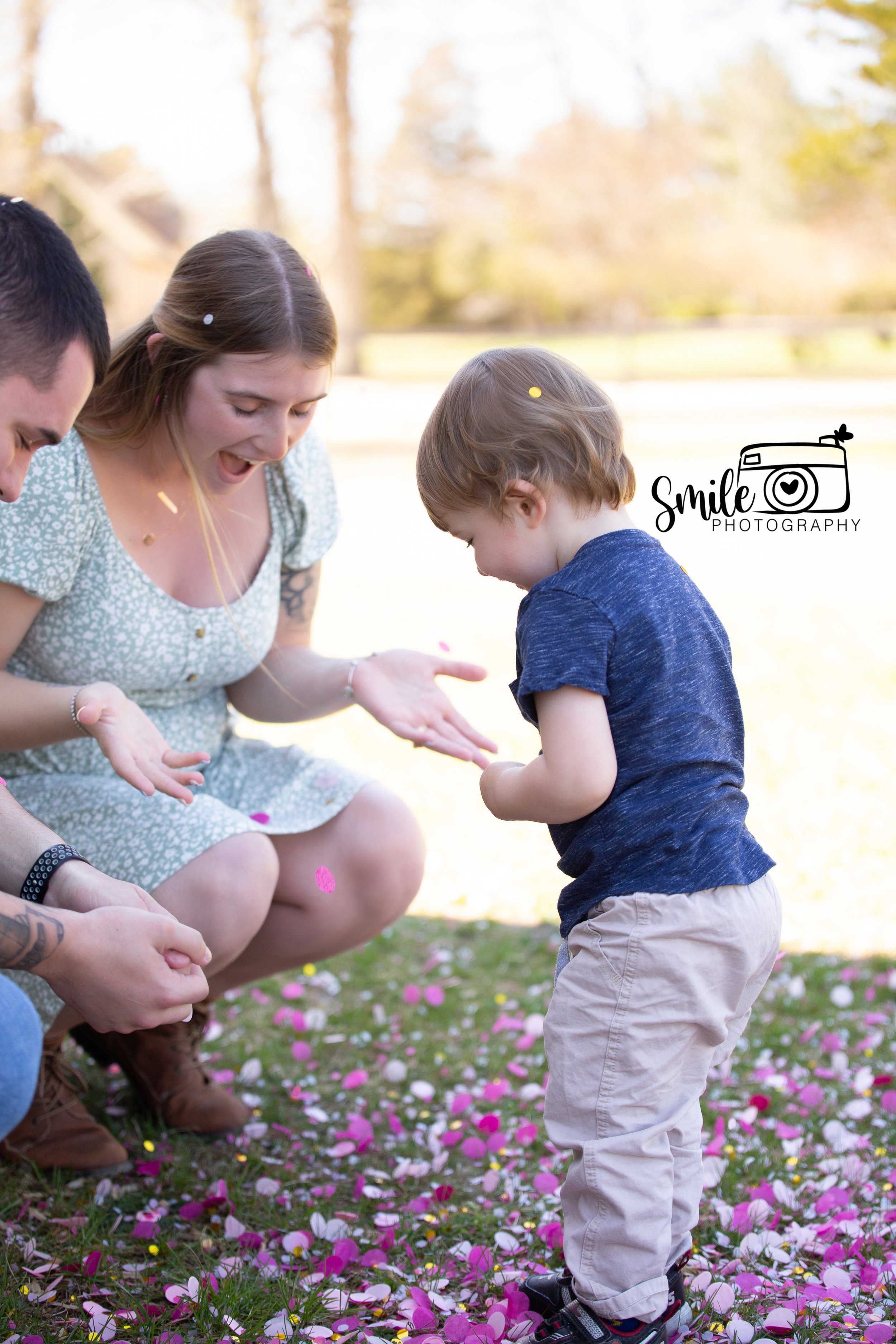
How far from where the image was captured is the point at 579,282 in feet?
108

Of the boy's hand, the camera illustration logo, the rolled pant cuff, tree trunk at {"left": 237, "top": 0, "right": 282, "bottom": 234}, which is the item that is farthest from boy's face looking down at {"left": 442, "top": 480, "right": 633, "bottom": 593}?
tree trunk at {"left": 237, "top": 0, "right": 282, "bottom": 234}

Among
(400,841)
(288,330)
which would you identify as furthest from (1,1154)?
(288,330)

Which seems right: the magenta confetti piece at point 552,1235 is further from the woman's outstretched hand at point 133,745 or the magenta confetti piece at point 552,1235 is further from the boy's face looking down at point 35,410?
the boy's face looking down at point 35,410

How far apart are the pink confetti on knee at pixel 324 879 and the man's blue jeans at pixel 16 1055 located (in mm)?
832

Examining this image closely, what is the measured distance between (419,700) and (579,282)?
32.9 m

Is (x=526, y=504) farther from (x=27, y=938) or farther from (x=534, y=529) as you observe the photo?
(x=27, y=938)

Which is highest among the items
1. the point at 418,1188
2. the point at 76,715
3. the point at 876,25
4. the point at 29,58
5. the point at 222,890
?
the point at 29,58

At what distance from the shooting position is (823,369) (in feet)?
82.0

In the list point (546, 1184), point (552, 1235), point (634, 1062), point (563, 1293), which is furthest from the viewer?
point (546, 1184)

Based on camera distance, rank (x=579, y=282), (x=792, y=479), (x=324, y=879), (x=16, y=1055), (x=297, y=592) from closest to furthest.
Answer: (x=16, y=1055), (x=324, y=879), (x=297, y=592), (x=792, y=479), (x=579, y=282)

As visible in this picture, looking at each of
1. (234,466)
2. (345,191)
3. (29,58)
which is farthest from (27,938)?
(345,191)

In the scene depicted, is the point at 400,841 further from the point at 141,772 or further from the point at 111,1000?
the point at 111,1000

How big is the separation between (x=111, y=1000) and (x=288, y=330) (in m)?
1.12

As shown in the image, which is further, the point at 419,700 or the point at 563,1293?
the point at 419,700
